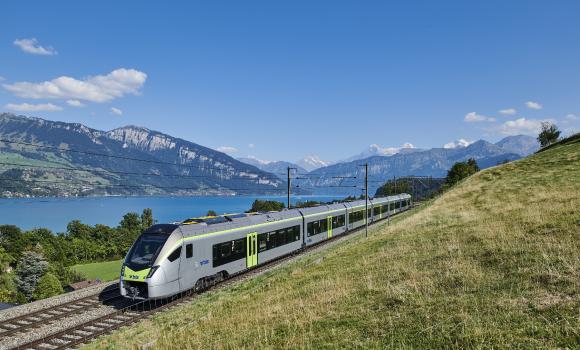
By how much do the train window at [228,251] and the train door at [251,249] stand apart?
0.48 meters

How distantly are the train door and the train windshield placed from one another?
22.5 ft

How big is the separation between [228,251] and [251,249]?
107 inches

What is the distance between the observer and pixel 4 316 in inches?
675

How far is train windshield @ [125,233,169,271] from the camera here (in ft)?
59.4

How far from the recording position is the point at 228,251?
22469mm

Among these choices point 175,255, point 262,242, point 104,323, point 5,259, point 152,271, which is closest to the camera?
point 104,323

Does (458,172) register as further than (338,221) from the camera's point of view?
Yes

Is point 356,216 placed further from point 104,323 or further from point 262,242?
point 104,323

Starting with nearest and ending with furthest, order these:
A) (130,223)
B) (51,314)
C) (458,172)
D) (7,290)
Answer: (51,314) < (7,290) < (458,172) < (130,223)

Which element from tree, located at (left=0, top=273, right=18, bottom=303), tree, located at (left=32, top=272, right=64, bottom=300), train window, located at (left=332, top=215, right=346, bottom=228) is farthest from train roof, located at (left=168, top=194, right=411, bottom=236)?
tree, located at (left=0, top=273, right=18, bottom=303)

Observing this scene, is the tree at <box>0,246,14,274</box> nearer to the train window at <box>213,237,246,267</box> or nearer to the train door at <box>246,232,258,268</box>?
the train door at <box>246,232,258,268</box>

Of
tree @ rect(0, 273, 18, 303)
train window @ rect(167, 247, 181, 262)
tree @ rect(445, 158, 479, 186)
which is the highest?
tree @ rect(445, 158, 479, 186)

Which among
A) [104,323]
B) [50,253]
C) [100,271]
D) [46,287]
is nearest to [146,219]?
[50,253]

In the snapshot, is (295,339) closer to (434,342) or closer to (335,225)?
(434,342)
